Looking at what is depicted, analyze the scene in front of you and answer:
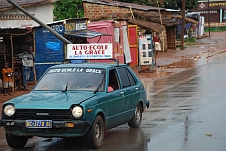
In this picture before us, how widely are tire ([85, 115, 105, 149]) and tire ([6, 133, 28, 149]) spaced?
1.27 meters

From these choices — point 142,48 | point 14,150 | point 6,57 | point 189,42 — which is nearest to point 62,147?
point 14,150

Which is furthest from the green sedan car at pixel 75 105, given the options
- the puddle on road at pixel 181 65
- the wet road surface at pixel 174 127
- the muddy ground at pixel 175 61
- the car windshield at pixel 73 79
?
the puddle on road at pixel 181 65

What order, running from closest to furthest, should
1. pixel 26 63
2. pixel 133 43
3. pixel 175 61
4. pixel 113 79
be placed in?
pixel 113 79
pixel 26 63
pixel 133 43
pixel 175 61

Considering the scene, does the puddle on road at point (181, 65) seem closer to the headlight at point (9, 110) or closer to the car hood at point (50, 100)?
the car hood at point (50, 100)

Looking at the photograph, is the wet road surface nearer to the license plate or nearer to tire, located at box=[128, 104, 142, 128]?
tire, located at box=[128, 104, 142, 128]

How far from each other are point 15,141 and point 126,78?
284cm

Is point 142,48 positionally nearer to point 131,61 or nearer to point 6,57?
point 131,61

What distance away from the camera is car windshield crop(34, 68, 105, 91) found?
30.9 feet

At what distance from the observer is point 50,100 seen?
8.65 meters

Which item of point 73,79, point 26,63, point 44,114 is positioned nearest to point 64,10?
point 26,63

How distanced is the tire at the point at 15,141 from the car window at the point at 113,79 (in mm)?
2004

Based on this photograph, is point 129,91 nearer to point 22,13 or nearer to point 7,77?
point 7,77

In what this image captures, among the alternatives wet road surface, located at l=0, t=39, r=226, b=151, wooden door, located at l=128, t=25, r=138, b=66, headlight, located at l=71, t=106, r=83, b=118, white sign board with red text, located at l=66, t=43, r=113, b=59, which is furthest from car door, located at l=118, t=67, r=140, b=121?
wooden door, located at l=128, t=25, r=138, b=66

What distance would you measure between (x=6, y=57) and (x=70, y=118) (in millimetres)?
10816
